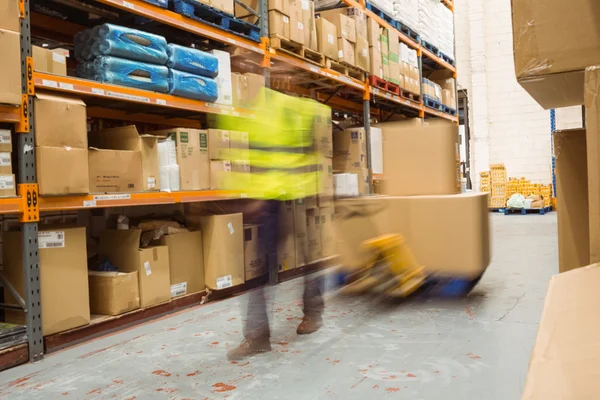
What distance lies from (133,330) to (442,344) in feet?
7.69

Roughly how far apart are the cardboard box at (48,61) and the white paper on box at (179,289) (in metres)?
2.03

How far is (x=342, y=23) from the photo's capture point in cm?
684

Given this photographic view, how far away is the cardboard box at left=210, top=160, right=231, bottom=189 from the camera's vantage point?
5055 millimetres

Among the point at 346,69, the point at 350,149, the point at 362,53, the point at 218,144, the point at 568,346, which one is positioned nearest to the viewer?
the point at 568,346

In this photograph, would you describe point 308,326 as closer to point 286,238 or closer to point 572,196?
point 286,238

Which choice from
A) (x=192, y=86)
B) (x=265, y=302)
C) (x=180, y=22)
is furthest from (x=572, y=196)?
(x=180, y=22)

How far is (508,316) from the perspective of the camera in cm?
411

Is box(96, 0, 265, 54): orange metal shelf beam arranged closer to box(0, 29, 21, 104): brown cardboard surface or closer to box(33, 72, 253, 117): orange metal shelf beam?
box(33, 72, 253, 117): orange metal shelf beam

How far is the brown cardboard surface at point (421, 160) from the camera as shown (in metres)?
4.90

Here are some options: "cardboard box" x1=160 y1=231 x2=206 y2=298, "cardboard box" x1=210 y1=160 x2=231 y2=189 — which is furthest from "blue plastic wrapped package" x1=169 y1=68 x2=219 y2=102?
"cardboard box" x1=160 y1=231 x2=206 y2=298

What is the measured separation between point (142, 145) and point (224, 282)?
156 centimetres

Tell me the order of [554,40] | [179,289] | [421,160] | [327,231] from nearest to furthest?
1. [554,40]
2. [179,289]
3. [421,160]
4. [327,231]

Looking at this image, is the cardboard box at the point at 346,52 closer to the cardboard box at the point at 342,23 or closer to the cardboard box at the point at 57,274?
the cardboard box at the point at 342,23

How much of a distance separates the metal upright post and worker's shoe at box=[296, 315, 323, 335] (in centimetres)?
176
